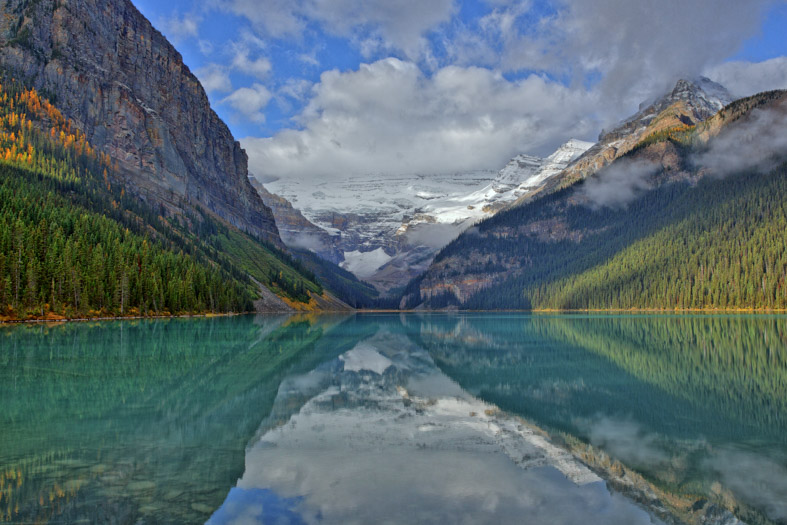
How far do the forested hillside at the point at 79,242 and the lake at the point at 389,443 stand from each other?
51943 mm

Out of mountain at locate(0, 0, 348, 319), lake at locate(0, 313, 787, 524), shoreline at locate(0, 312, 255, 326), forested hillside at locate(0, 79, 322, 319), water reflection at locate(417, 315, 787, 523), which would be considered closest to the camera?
lake at locate(0, 313, 787, 524)

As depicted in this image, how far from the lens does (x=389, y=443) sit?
16375 mm

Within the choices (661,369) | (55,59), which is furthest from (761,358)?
(55,59)

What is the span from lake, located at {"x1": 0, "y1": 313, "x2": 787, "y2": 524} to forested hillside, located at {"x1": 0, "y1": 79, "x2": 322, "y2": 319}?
51.9 meters

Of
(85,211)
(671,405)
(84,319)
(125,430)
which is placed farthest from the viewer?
(85,211)

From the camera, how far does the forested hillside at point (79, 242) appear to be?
76625mm

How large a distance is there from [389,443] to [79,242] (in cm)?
8586

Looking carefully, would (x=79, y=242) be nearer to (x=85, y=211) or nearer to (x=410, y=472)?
(x=85, y=211)

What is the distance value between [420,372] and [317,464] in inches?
799

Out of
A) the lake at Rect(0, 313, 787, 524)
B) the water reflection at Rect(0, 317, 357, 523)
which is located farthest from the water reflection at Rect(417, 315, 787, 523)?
the water reflection at Rect(0, 317, 357, 523)

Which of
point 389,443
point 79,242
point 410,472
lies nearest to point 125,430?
point 389,443

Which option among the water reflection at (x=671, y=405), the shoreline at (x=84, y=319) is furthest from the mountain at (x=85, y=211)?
the water reflection at (x=671, y=405)

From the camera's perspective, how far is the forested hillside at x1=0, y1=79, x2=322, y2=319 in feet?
251

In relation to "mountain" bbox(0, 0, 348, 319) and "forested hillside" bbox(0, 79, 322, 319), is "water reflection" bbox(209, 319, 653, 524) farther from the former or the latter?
"mountain" bbox(0, 0, 348, 319)
